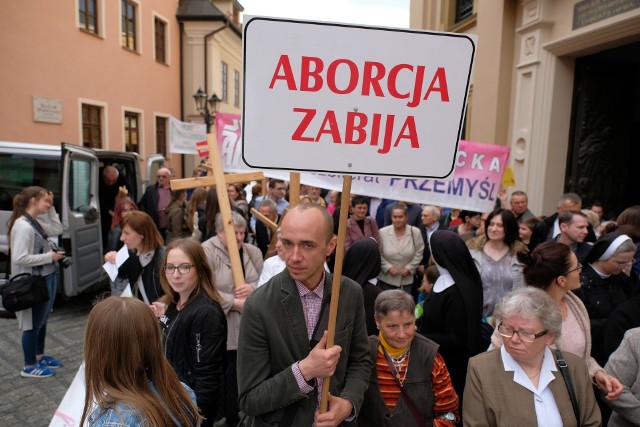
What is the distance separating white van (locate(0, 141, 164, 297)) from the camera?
18.4 ft

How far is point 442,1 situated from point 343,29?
11514 mm

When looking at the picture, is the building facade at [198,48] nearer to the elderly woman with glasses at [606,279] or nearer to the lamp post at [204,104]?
the lamp post at [204,104]

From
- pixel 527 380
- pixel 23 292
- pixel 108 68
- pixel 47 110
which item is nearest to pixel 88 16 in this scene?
pixel 108 68

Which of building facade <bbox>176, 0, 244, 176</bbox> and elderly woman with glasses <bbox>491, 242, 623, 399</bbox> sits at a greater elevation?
building facade <bbox>176, 0, 244, 176</bbox>

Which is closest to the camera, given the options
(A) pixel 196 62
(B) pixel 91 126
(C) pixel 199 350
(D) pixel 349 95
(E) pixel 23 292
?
Result: (D) pixel 349 95

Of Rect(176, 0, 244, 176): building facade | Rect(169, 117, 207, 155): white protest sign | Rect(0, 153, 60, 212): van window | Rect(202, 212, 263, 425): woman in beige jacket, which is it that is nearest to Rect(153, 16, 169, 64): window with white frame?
Rect(176, 0, 244, 176): building facade

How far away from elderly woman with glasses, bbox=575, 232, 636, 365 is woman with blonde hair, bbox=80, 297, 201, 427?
2.77 m

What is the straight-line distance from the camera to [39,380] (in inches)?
169

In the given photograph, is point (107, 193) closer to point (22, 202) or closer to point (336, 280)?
point (22, 202)

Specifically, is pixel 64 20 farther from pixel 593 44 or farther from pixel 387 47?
pixel 387 47

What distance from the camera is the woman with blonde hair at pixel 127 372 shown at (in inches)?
60.7

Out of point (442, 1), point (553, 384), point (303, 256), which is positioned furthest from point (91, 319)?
point (442, 1)

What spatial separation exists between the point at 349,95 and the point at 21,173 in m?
6.21

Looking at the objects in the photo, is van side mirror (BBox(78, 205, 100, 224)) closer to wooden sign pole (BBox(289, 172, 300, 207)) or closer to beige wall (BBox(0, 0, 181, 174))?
wooden sign pole (BBox(289, 172, 300, 207))
